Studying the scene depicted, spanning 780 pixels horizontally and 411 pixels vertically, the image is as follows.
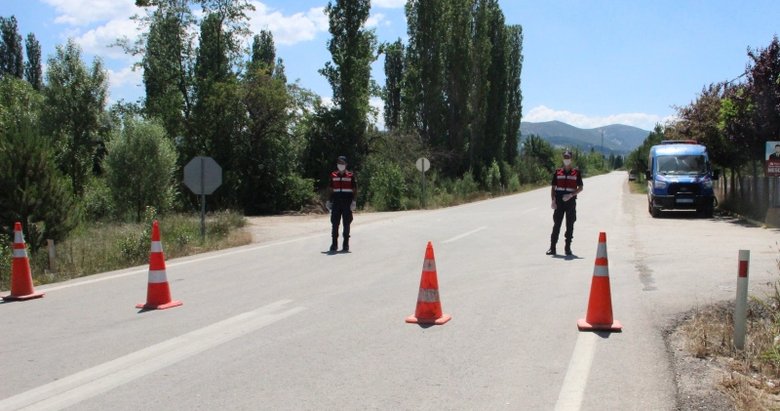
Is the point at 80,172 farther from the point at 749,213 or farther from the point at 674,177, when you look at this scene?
the point at 749,213

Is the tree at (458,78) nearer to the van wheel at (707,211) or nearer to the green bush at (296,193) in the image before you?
the green bush at (296,193)

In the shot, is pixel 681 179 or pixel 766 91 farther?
pixel 681 179

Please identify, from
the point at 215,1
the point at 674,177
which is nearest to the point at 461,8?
the point at 215,1

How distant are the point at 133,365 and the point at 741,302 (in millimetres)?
5232

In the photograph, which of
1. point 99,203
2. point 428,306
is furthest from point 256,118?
point 428,306

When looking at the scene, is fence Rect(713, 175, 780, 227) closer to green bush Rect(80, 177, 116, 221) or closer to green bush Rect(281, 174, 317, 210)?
green bush Rect(281, 174, 317, 210)

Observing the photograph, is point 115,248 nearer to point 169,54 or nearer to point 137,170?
point 137,170

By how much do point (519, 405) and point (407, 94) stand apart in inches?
1606

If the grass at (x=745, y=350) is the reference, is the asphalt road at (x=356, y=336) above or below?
above

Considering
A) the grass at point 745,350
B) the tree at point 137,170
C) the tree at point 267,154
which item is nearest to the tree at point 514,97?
the tree at point 267,154

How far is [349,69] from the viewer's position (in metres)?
35.1

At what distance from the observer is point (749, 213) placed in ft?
72.0

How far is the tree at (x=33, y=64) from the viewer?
6325 cm

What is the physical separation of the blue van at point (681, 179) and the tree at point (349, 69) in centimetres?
1660
